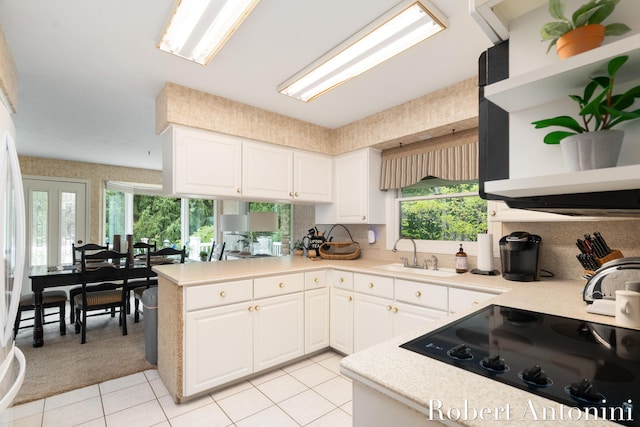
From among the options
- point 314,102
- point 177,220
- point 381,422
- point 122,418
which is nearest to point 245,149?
point 314,102

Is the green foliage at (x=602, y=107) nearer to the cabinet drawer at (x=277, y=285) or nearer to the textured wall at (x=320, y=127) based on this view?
the textured wall at (x=320, y=127)

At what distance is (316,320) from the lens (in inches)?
111

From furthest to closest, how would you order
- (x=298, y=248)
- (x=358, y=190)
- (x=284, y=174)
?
(x=298, y=248) → (x=358, y=190) → (x=284, y=174)

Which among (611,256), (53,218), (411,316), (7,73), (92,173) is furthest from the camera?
(92,173)

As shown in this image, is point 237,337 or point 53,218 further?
point 53,218

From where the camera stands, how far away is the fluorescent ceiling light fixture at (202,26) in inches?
61.9

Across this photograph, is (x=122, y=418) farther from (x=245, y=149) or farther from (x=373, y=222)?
(x=373, y=222)

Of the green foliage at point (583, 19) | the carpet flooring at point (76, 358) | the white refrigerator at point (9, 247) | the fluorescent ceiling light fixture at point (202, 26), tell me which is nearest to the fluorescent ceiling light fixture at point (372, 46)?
the fluorescent ceiling light fixture at point (202, 26)

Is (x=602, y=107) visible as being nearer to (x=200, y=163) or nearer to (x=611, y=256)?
(x=611, y=256)

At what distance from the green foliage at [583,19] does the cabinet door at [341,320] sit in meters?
2.34

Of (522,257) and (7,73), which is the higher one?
(7,73)

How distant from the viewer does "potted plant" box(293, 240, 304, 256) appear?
368 cm

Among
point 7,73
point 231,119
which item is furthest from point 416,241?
point 7,73

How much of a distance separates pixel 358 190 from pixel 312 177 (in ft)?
1.72
